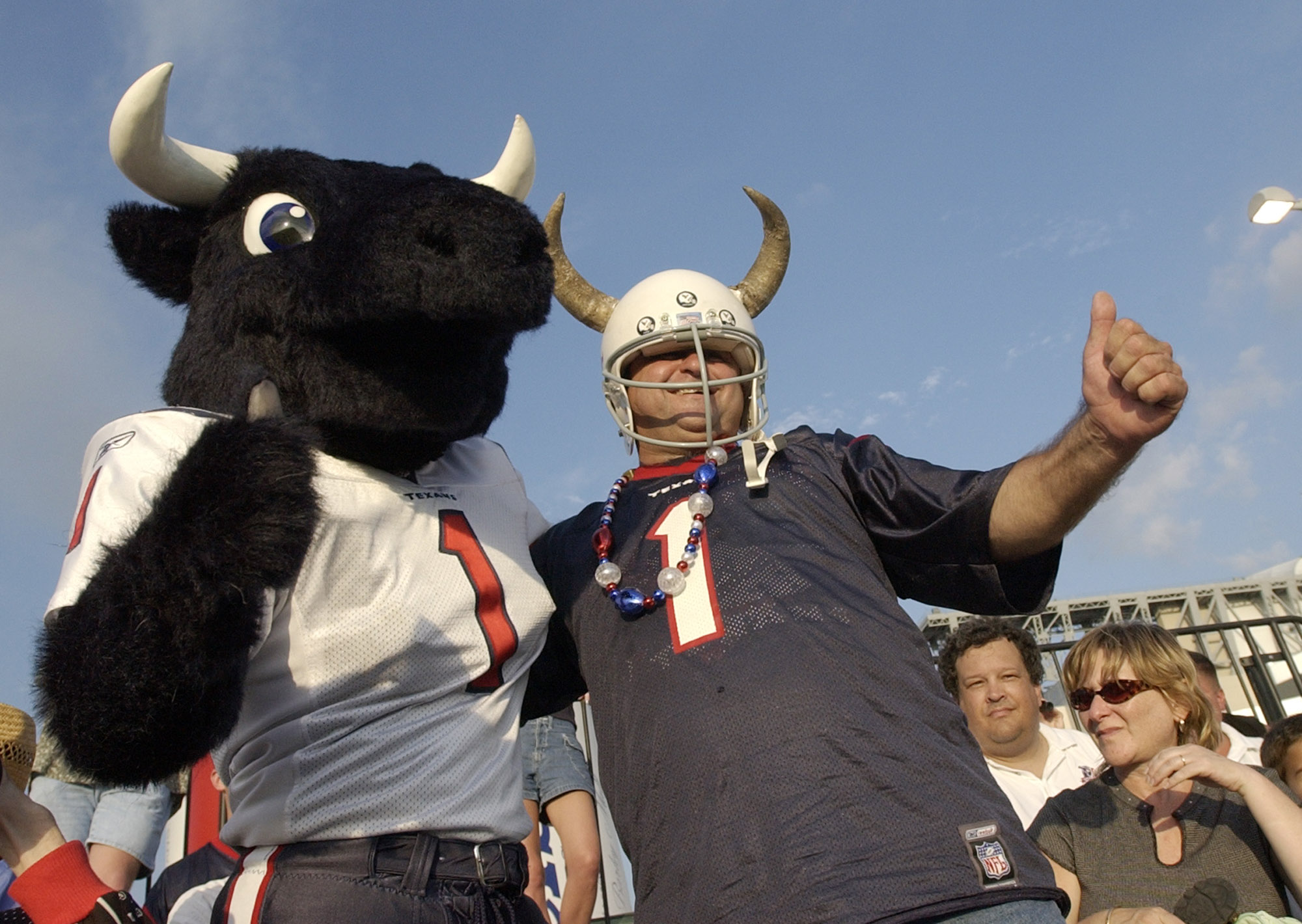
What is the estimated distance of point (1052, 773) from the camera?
14.8ft

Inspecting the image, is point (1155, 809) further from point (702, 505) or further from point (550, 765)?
point (550, 765)

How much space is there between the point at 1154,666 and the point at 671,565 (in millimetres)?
2050

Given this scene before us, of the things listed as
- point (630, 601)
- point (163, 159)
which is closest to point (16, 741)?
point (163, 159)

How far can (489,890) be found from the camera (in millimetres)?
2135

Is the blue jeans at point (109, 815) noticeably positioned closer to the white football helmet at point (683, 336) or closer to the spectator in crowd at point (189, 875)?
the spectator in crowd at point (189, 875)

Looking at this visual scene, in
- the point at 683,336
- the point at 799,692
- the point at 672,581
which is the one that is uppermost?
the point at 683,336

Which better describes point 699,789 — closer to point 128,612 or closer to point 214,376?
point 128,612

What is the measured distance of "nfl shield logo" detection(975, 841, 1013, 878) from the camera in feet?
6.49

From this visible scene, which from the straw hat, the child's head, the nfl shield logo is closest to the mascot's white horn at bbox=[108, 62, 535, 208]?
the straw hat

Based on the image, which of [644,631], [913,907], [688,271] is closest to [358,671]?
[644,631]

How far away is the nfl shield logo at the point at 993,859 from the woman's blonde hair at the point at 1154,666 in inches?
75.7

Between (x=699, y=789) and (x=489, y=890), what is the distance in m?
0.46

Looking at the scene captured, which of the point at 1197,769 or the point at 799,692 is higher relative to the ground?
the point at 799,692

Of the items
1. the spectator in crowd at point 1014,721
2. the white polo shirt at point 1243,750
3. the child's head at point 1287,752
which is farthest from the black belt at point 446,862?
the white polo shirt at point 1243,750
